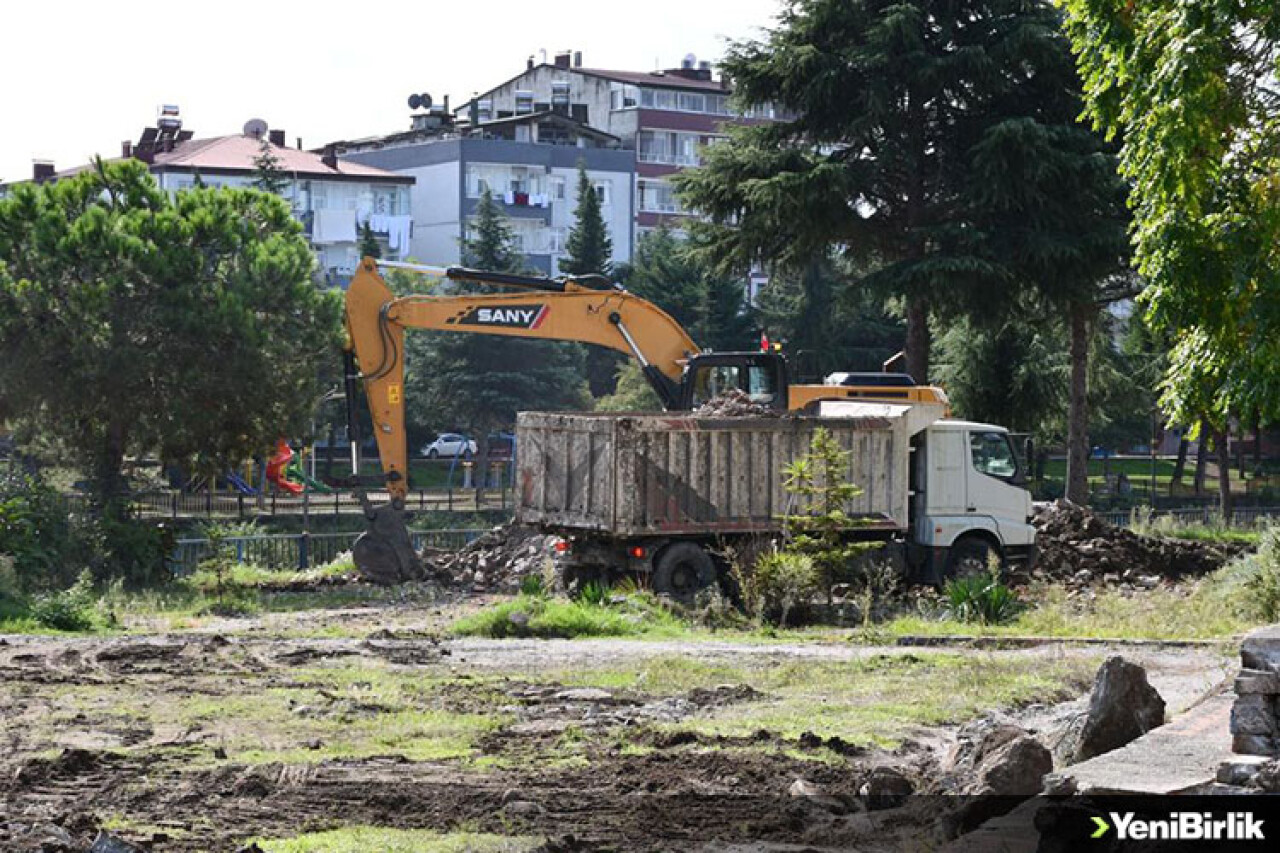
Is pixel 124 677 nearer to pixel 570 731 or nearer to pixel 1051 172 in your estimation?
pixel 570 731

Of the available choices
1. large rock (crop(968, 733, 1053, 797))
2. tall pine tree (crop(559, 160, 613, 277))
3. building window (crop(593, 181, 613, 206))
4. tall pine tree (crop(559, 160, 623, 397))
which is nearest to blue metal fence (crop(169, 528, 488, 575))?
large rock (crop(968, 733, 1053, 797))

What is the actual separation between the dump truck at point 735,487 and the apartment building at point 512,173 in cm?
6173

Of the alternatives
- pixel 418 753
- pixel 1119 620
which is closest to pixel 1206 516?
pixel 1119 620

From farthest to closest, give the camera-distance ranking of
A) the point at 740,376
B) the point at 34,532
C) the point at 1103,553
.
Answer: the point at 740,376
the point at 1103,553
the point at 34,532

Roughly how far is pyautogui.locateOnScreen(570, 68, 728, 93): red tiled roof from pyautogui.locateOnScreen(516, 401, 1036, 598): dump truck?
80.6m

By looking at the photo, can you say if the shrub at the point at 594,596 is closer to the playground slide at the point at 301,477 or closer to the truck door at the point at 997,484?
the truck door at the point at 997,484

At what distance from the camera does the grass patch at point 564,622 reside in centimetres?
2139

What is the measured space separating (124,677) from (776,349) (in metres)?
16.1

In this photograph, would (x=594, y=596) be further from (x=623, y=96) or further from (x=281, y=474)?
(x=623, y=96)

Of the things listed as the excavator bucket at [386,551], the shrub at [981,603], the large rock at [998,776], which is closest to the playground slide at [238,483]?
the excavator bucket at [386,551]

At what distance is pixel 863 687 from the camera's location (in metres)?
16.4

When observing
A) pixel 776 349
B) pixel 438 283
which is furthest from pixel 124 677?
pixel 438 283

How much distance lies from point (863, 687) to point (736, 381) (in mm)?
14913

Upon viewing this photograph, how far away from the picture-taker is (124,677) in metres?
17.6
